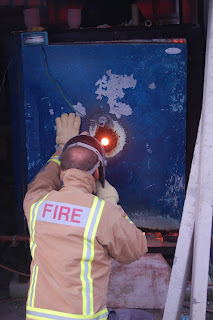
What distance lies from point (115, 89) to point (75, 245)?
1.68 m

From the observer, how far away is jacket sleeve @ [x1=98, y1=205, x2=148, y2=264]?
7.04ft

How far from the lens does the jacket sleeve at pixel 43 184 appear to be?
7.77 feet

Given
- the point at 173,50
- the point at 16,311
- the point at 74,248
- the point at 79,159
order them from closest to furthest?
the point at 74,248 → the point at 79,159 → the point at 173,50 → the point at 16,311

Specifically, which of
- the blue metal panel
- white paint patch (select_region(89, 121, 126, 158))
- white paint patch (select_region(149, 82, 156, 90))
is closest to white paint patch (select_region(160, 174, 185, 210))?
the blue metal panel

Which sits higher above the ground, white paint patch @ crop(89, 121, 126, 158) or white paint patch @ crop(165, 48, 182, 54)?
white paint patch @ crop(165, 48, 182, 54)

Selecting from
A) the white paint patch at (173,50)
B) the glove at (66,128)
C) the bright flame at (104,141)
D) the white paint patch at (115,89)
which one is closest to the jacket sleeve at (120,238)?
the glove at (66,128)

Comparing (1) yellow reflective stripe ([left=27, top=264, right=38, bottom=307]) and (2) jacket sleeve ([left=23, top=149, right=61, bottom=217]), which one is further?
(2) jacket sleeve ([left=23, top=149, right=61, bottom=217])

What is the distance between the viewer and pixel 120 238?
219 cm

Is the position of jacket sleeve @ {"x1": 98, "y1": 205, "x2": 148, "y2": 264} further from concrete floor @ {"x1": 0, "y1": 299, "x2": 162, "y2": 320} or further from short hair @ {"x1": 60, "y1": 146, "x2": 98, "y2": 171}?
concrete floor @ {"x1": 0, "y1": 299, "x2": 162, "y2": 320}

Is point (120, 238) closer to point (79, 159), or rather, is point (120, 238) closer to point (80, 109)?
point (79, 159)

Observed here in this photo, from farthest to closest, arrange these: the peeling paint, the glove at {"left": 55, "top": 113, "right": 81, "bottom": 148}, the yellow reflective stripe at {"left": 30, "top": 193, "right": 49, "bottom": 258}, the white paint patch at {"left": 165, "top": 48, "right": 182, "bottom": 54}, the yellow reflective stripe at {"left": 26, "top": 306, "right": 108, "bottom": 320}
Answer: the peeling paint < the white paint patch at {"left": 165, "top": 48, "right": 182, "bottom": 54} < the glove at {"left": 55, "top": 113, "right": 81, "bottom": 148} < the yellow reflective stripe at {"left": 30, "top": 193, "right": 49, "bottom": 258} < the yellow reflective stripe at {"left": 26, "top": 306, "right": 108, "bottom": 320}

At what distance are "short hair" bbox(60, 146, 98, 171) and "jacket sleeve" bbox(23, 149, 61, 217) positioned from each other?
0.76ft

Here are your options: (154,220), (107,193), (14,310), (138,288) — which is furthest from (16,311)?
(107,193)

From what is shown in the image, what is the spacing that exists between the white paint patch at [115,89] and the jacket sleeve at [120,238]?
135 cm
